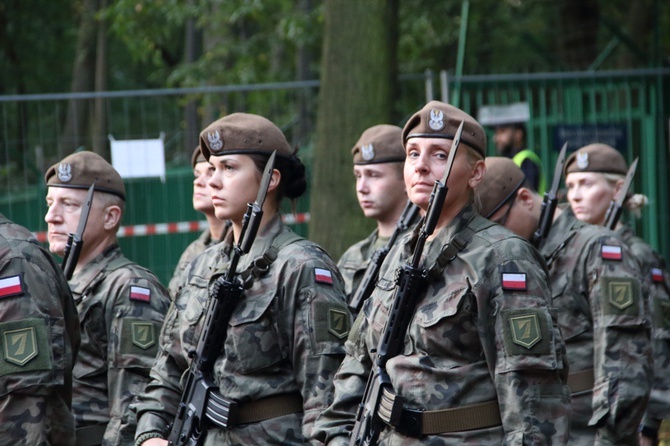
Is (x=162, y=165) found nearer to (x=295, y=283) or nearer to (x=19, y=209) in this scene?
(x=19, y=209)

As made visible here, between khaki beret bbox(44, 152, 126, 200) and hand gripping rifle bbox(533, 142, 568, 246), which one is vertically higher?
khaki beret bbox(44, 152, 126, 200)

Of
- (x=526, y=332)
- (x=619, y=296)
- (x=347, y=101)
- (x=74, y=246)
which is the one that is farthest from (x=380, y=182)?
(x=526, y=332)

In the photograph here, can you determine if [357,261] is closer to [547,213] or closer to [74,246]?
[547,213]

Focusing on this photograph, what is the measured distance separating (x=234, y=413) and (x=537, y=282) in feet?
4.38

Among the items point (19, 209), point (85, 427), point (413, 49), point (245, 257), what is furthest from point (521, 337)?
point (413, 49)

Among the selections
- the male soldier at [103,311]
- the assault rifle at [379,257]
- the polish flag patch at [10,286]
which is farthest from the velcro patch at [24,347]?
the assault rifle at [379,257]

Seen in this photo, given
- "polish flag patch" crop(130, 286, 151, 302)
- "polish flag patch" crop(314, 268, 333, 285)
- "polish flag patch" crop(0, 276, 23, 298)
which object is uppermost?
"polish flag patch" crop(0, 276, 23, 298)

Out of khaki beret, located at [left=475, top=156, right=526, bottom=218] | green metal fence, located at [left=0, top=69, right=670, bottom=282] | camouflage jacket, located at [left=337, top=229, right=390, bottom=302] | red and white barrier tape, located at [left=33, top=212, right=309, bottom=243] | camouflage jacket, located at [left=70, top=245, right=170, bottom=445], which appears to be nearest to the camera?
camouflage jacket, located at [left=70, top=245, right=170, bottom=445]

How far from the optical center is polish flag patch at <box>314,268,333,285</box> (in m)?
4.29

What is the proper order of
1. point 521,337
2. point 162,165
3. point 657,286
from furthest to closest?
point 162,165 < point 657,286 < point 521,337


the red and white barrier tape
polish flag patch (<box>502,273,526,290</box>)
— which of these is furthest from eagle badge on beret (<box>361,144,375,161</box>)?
the red and white barrier tape

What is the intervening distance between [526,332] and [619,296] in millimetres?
2152

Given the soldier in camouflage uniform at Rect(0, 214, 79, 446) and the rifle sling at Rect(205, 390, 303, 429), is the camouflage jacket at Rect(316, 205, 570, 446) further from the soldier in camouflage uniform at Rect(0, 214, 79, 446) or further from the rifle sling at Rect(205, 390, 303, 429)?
the soldier in camouflage uniform at Rect(0, 214, 79, 446)

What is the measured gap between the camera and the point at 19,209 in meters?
10.2
